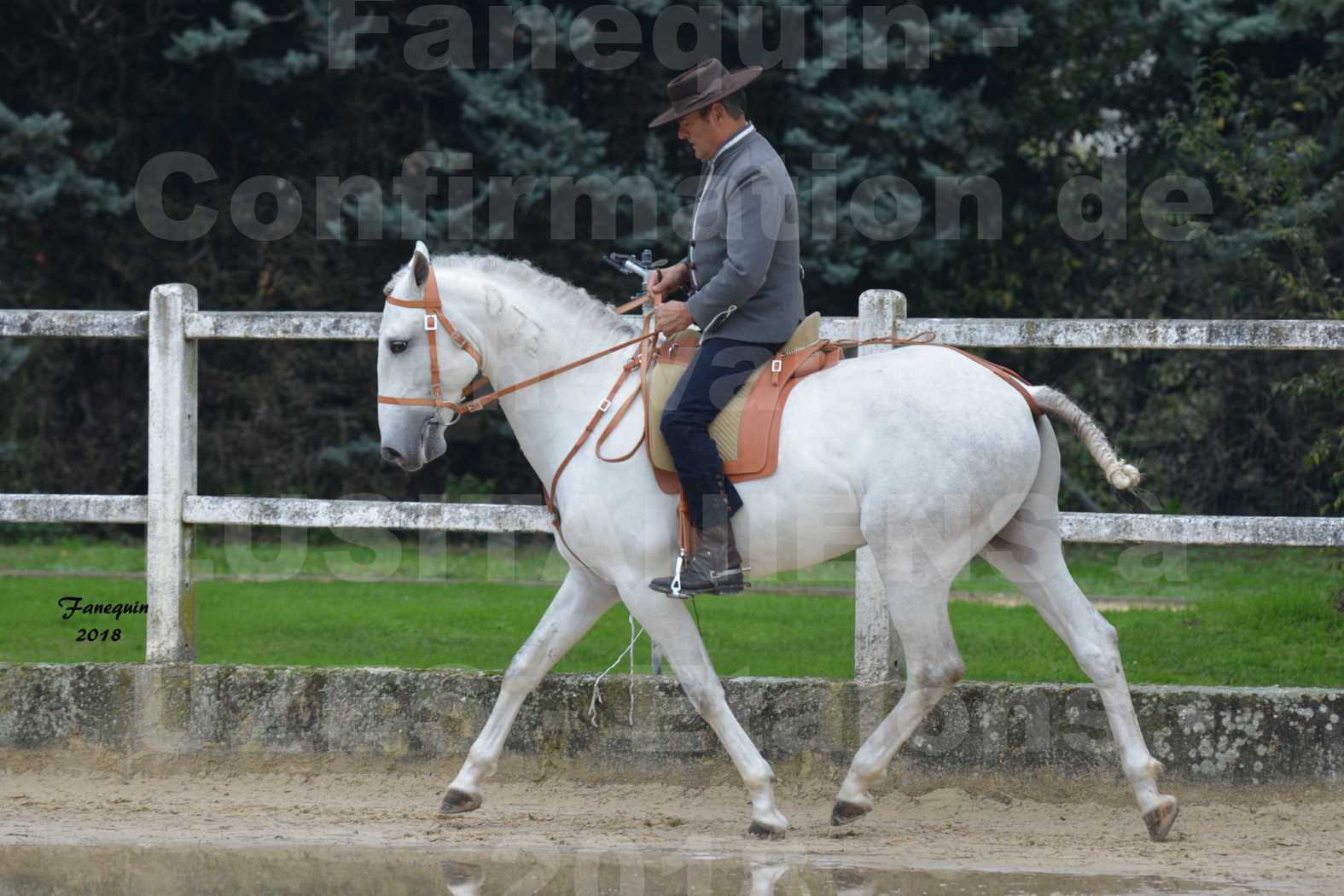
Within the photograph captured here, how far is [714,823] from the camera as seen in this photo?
665 cm

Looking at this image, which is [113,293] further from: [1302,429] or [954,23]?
[1302,429]

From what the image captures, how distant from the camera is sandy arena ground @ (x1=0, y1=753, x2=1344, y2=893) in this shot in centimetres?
598

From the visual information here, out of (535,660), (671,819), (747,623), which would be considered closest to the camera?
(535,660)

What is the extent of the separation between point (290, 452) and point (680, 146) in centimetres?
455

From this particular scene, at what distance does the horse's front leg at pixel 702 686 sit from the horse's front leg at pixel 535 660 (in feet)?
0.99

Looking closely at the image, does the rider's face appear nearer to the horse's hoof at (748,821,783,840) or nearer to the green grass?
the horse's hoof at (748,821,783,840)

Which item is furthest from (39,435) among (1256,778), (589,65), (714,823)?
(1256,778)

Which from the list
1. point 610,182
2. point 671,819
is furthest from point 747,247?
point 610,182

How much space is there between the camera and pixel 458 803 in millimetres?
6555

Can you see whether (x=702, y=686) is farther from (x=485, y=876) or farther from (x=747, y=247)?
(x=747, y=247)

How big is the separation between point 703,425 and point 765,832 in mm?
1539

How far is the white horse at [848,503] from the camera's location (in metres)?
6.12

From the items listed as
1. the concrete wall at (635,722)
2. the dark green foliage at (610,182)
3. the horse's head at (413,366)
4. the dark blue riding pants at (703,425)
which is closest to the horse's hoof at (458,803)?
the concrete wall at (635,722)

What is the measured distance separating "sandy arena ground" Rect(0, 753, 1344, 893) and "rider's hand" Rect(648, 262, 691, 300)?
2.09m
